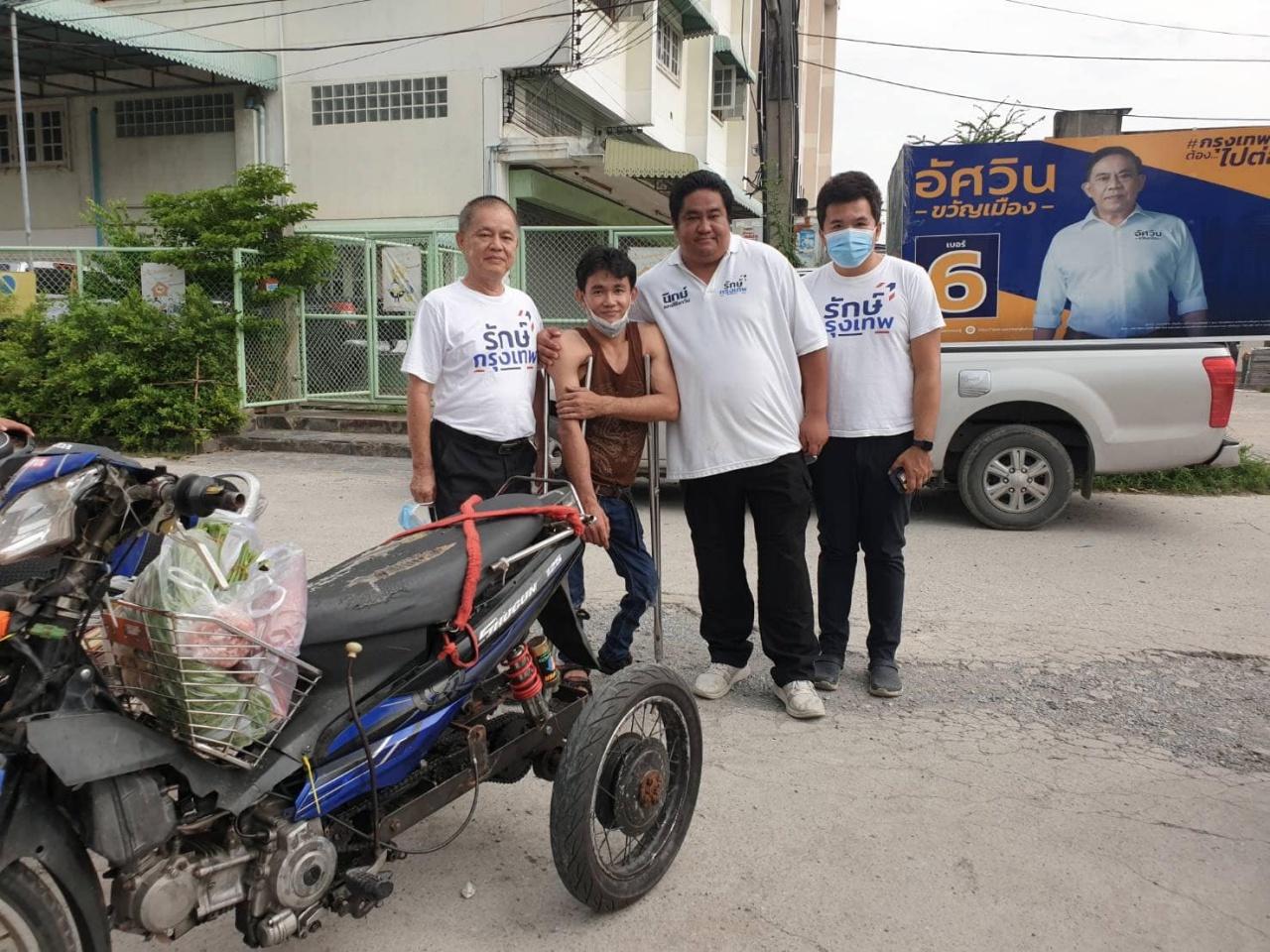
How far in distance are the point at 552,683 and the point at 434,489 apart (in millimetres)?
1185

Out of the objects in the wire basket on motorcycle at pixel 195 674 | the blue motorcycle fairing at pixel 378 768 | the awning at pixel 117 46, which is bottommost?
the blue motorcycle fairing at pixel 378 768

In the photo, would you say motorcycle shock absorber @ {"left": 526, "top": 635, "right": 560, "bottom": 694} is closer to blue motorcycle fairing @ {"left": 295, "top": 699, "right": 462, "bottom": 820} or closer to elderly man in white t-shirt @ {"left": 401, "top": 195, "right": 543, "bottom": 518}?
blue motorcycle fairing @ {"left": 295, "top": 699, "right": 462, "bottom": 820}

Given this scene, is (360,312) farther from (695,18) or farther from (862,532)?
(695,18)

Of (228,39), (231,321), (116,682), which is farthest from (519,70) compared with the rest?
(116,682)

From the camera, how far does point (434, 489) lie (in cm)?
381

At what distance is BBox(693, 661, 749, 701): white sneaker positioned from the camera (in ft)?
13.4

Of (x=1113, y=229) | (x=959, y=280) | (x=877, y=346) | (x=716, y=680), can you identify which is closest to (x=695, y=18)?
(x=959, y=280)

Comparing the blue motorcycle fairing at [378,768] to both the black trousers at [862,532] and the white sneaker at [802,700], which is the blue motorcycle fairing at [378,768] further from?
the black trousers at [862,532]

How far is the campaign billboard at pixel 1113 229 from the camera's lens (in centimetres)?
771

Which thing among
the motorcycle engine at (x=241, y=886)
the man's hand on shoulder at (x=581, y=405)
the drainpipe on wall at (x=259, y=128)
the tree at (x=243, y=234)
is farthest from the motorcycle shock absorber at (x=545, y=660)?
the drainpipe on wall at (x=259, y=128)

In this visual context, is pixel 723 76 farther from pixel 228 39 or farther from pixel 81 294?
pixel 81 294

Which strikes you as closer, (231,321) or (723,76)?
(231,321)

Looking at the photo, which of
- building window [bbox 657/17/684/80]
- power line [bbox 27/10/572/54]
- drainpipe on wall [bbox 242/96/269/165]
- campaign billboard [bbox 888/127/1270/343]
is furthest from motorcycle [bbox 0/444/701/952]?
building window [bbox 657/17/684/80]

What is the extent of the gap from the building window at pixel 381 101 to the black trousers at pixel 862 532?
12.9m
